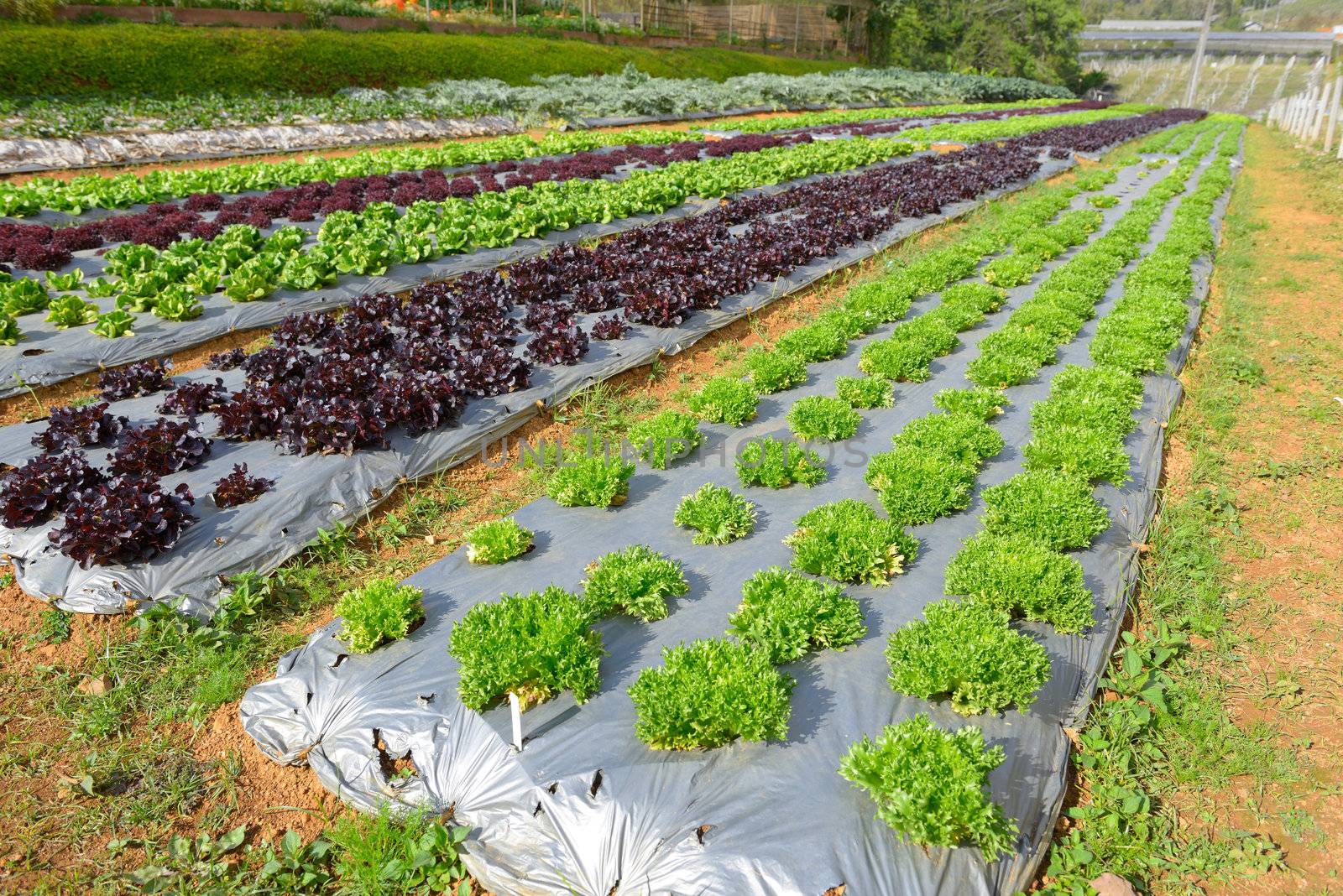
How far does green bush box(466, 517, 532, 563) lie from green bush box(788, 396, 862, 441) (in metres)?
2.88

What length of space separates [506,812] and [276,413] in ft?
14.8

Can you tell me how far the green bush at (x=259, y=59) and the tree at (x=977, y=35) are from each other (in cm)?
4618

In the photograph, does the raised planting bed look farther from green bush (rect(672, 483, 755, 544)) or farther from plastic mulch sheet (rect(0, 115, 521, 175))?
plastic mulch sheet (rect(0, 115, 521, 175))

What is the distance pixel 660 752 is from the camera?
3.71 metres

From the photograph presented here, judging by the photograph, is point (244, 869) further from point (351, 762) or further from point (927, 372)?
point (927, 372)

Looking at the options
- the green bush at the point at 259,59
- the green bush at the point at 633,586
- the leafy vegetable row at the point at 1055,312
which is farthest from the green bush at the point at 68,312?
the green bush at the point at 259,59

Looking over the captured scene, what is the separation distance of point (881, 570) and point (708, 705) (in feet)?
6.04

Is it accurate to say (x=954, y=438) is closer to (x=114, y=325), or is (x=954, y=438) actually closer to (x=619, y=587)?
(x=619, y=587)

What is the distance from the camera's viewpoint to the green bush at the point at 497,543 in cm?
516

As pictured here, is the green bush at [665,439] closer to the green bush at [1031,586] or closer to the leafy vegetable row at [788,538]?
the leafy vegetable row at [788,538]

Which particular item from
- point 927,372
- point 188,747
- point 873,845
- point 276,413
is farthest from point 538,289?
point 873,845

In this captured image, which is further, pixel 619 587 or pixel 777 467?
pixel 777 467

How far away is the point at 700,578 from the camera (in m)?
5.08

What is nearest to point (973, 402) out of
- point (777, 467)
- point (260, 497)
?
point (777, 467)
